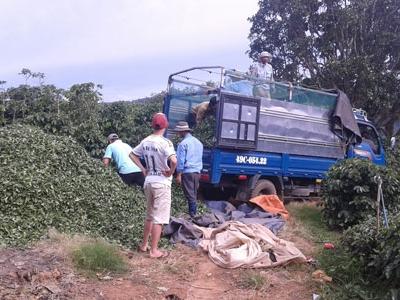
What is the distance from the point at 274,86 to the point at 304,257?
4.40m

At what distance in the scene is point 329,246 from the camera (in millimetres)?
6750

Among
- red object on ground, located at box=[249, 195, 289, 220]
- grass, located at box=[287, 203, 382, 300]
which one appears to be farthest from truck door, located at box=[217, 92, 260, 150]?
grass, located at box=[287, 203, 382, 300]

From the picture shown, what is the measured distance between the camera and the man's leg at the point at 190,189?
8.09 meters

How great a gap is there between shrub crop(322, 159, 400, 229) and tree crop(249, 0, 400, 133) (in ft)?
26.5

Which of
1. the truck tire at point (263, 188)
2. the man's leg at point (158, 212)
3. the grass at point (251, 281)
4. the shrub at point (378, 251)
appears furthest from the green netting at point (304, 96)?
the grass at point (251, 281)

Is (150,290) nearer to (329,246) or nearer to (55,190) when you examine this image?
(55,190)

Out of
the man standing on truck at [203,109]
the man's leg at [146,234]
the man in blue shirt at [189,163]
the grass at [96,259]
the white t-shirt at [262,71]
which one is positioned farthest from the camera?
the white t-shirt at [262,71]

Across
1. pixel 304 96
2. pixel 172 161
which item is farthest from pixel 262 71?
pixel 172 161

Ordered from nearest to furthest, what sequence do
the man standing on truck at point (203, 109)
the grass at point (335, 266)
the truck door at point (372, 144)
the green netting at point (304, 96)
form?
the grass at point (335, 266)
the man standing on truck at point (203, 109)
the green netting at point (304, 96)
the truck door at point (372, 144)

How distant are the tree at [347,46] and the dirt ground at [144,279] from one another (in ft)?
36.5

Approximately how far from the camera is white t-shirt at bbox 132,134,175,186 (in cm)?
596

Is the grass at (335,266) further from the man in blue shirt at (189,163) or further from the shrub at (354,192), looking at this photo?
the man in blue shirt at (189,163)

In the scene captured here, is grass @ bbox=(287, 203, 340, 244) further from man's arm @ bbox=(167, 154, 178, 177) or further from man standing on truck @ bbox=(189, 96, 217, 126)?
man's arm @ bbox=(167, 154, 178, 177)

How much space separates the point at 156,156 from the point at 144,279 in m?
1.42
